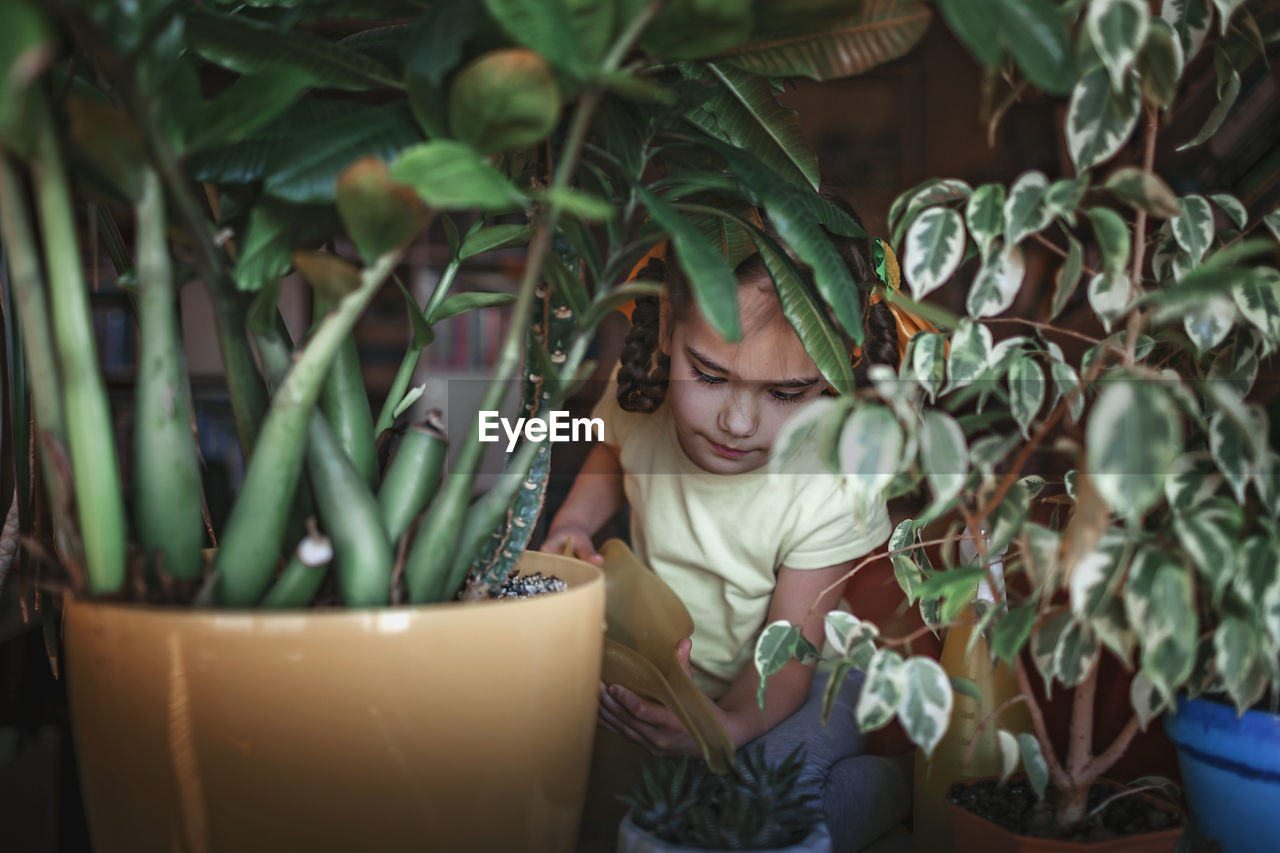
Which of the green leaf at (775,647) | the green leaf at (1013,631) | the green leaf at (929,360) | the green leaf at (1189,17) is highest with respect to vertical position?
the green leaf at (1189,17)

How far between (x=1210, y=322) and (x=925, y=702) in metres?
0.30

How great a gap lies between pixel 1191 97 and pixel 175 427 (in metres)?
0.83

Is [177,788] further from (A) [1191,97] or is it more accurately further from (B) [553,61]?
(A) [1191,97]

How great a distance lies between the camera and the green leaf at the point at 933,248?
0.58m

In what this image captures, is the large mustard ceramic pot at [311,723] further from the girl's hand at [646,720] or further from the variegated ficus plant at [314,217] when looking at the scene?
the girl's hand at [646,720]

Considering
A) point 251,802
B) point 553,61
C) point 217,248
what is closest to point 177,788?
point 251,802

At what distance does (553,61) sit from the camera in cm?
42

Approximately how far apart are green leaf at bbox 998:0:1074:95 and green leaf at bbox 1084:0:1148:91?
58 mm

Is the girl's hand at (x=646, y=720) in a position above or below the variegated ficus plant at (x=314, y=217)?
below

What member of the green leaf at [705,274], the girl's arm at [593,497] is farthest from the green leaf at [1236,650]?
the girl's arm at [593,497]

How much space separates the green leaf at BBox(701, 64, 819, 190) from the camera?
68 centimetres

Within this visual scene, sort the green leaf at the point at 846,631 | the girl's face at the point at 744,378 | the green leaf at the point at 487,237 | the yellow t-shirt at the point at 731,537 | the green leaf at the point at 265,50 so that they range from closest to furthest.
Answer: the green leaf at the point at 265,50
the green leaf at the point at 846,631
the green leaf at the point at 487,237
the girl's face at the point at 744,378
the yellow t-shirt at the point at 731,537

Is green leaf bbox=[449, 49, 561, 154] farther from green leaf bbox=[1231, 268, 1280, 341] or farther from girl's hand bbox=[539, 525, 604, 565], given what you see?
girl's hand bbox=[539, 525, 604, 565]

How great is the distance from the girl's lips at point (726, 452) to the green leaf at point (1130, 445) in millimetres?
683
